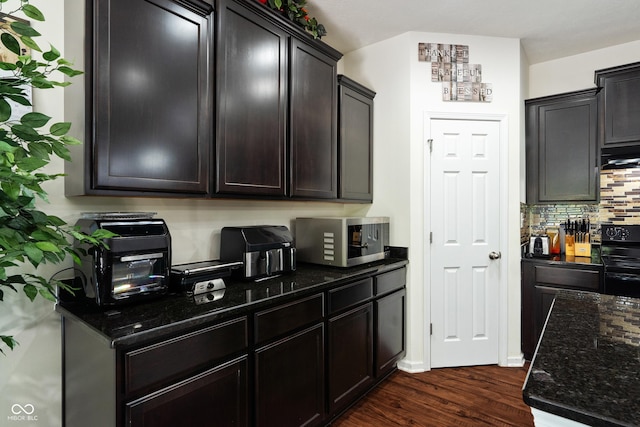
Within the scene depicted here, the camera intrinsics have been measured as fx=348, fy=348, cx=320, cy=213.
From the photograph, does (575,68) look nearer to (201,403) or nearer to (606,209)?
(606,209)

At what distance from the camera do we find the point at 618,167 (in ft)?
10.2

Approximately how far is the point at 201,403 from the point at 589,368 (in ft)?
4.31

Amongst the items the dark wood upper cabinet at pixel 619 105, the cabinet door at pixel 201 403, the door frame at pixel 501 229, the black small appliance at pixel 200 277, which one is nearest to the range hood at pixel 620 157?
the dark wood upper cabinet at pixel 619 105

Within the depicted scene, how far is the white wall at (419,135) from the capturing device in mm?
2875

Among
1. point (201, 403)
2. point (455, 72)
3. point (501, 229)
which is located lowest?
point (201, 403)

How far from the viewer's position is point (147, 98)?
1.51 m

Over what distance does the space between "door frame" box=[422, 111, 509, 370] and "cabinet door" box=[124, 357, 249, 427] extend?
1.81 meters

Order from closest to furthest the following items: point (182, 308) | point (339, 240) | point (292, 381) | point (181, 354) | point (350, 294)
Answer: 1. point (181, 354)
2. point (182, 308)
3. point (292, 381)
4. point (350, 294)
5. point (339, 240)

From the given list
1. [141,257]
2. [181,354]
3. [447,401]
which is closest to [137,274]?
[141,257]

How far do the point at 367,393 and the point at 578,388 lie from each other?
1.96 metres

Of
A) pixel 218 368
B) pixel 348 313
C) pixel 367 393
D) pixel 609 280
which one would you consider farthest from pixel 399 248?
pixel 218 368

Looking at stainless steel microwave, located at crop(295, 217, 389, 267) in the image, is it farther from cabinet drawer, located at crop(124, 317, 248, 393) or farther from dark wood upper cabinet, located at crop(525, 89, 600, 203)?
dark wood upper cabinet, located at crop(525, 89, 600, 203)

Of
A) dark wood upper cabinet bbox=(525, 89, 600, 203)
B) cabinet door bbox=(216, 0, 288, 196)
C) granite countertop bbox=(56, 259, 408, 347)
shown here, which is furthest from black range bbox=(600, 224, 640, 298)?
cabinet door bbox=(216, 0, 288, 196)

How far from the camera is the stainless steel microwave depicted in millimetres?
2416
